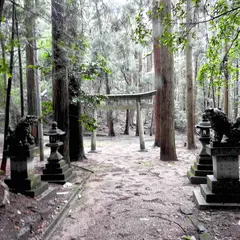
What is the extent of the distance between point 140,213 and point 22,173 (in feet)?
7.31

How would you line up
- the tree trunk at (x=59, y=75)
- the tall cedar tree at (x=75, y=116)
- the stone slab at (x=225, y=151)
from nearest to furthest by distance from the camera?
the stone slab at (x=225, y=151), the tree trunk at (x=59, y=75), the tall cedar tree at (x=75, y=116)

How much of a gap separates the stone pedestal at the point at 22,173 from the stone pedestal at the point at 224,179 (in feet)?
9.76

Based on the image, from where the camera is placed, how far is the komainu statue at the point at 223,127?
3617 mm

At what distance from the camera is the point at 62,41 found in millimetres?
6105

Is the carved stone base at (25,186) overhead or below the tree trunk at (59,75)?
below

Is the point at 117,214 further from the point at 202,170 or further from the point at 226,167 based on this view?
the point at 202,170

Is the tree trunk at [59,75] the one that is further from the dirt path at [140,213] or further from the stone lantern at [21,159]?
the stone lantern at [21,159]

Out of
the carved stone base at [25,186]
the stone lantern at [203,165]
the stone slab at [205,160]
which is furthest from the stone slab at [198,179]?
the carved stone base at [25,186]

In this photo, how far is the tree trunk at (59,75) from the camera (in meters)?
6.19

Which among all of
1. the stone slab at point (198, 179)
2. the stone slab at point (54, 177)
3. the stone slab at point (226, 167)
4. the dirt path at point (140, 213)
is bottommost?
the dirt path at point (140, 213)

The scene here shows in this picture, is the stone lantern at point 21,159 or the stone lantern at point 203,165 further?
the stone lantern at point 203,165

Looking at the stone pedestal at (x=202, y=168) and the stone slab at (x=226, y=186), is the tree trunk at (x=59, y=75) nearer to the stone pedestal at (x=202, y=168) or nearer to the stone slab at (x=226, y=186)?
the stone pedestal at (x=202, y=168)

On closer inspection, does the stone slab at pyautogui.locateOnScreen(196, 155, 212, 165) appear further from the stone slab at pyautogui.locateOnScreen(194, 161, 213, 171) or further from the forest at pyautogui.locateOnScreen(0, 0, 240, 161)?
the forest at pyautogui.locateOnScreen(0, 0, 240, 161)

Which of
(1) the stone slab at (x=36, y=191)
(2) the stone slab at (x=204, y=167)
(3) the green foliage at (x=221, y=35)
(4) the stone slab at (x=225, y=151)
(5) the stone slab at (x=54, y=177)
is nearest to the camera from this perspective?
(3) the green foliage at (x=221, y=35)
